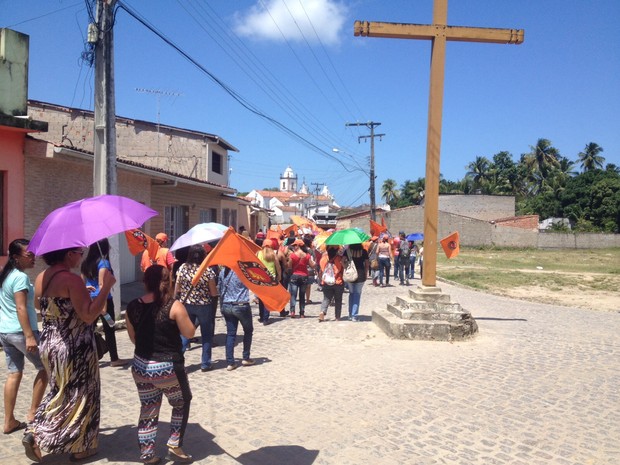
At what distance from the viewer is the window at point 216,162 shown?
26475mm

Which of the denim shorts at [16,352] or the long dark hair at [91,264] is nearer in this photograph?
the denim shorts at [16,352]

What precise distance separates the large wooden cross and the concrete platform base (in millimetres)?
369

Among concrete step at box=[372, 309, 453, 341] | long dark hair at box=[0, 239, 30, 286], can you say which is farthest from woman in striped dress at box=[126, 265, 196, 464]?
concrete step at box=[372, 309, 453, 341]

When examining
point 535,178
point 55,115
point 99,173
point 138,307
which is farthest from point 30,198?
point 535,178

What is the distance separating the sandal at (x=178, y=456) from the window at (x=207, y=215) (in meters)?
16.3

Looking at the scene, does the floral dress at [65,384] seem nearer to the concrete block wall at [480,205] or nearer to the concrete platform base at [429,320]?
the concrete platform base at [429,320]

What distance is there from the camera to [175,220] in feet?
57.7

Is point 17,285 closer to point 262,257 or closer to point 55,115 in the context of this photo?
point 262,257

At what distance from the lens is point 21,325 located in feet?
14.3

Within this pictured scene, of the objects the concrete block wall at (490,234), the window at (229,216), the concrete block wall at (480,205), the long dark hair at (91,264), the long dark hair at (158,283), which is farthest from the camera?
the concrete block wall at (480,205)

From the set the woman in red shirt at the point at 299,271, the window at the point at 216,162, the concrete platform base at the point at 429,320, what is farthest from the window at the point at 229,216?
the concrete platform base at the point at 429,320

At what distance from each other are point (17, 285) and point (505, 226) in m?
47.3

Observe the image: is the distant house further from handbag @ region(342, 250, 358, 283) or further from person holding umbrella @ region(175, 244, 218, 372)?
handbag @ region(342, 250, 358, 283)

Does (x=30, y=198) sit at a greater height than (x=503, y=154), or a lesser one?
lesser
